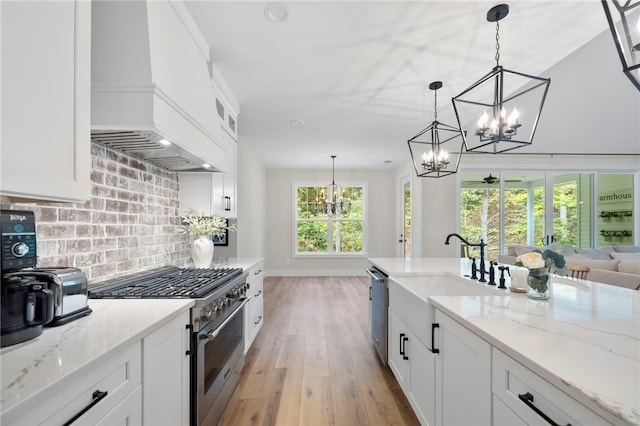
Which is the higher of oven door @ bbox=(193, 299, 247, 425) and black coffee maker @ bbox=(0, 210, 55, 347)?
black coffee maker @ bbox=(0, 210, 55, 347)

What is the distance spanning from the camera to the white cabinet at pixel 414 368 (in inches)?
62.9

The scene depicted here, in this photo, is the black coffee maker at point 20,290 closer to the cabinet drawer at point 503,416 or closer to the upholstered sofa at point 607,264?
the cabinet drawer at point 503,416

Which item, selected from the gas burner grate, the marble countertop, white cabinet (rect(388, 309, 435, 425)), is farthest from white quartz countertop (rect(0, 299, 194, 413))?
white cabinet (rect(388, 309, 435, 425))

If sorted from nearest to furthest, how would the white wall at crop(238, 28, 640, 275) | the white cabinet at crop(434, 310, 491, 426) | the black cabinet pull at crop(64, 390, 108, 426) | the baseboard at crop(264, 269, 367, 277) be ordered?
the black cabinet pull at crop(64, 390, 108, 426), the white cabinet at crop(434, 310, 491, 426), the white wall at crop(238, 28, 640, 275), the baseboard at crop(264, 269, 367, 277)

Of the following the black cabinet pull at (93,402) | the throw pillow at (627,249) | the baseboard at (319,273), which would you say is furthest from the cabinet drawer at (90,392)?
the throw pillow at (627,249)

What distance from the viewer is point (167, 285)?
1719 millimetres

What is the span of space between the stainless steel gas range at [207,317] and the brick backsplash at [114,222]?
0.53ft

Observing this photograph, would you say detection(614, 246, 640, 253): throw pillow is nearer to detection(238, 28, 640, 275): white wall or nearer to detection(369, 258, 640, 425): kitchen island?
detection(238, 28, 640, 275): white wall

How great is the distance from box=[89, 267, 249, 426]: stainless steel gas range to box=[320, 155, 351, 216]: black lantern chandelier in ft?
13.5

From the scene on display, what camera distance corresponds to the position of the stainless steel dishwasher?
8.31 feet

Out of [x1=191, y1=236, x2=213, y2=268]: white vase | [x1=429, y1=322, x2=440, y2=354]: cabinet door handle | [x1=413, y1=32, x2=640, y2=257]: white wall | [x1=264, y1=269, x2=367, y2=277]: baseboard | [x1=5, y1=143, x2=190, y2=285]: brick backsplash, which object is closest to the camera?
[x1=5, y1=143, x2=190, y2=285]: brick backsplash

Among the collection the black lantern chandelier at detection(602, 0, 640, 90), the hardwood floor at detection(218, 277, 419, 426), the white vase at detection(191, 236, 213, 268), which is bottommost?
the hardwood floor at detection(218, 277, 419, 426)

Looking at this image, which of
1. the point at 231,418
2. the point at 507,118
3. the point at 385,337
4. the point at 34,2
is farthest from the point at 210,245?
the point at 507,118

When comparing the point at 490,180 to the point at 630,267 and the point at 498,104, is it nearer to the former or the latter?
the point at 630,267
